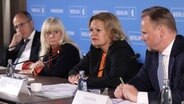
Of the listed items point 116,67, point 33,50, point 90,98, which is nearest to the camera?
point 90,98

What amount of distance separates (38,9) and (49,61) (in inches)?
65.3

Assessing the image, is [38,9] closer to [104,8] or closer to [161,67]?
[104,8]

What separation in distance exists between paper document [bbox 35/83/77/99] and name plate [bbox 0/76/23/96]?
14 centimetres

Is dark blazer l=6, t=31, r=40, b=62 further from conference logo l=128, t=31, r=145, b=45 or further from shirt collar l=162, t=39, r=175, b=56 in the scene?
shirt collar l=162, t=39, r=175, b=56

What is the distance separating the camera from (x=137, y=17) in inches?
157

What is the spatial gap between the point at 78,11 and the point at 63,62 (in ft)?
3.79

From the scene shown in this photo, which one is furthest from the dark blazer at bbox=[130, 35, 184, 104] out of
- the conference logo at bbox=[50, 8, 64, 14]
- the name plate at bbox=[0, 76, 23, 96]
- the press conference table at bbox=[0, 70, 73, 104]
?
the conference logo at bbox=[50, 8, 64, 14]

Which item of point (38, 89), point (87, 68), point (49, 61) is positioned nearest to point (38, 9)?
point (49, 61)

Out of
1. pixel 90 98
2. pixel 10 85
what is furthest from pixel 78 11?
pixel 90 98

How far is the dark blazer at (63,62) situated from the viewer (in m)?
3.64

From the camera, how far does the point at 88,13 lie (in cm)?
455

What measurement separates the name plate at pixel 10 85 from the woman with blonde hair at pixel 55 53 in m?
0.84

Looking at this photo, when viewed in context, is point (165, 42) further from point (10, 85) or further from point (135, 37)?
point (135, 37)

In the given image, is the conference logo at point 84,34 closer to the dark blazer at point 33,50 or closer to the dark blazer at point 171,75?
the dark blazer at point 33,50
